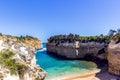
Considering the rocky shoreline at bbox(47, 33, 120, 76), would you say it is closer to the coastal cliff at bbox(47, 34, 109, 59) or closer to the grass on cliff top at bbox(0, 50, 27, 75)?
the coastal cliff at bbox(47, 34, 109, 59)

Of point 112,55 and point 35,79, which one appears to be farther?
point 112,55

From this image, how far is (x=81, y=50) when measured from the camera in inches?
2478

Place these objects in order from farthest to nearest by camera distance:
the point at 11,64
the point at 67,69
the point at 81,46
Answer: the point at 81,46 → the point at 67,69 → the point at 11,64

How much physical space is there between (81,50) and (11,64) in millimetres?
47238

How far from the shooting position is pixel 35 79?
20312 mm

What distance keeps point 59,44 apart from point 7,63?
58.3 metres

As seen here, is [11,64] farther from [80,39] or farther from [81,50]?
[80,39]

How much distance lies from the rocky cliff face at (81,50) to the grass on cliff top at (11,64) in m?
38.2

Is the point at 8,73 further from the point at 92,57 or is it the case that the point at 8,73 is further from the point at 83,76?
the point at 92,57

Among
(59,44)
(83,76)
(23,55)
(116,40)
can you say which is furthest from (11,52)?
(59,44)

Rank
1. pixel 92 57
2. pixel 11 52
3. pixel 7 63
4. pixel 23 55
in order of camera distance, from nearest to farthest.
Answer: pixel 7 63 < pixel 11 52 < pixel 23 55 < pixel 92 57

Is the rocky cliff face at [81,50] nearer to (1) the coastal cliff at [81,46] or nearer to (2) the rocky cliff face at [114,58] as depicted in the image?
(1) the coastal cliff at [81,46]

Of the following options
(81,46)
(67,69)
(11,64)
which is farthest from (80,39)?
(11,64)

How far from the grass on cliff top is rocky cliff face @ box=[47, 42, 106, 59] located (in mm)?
38209
